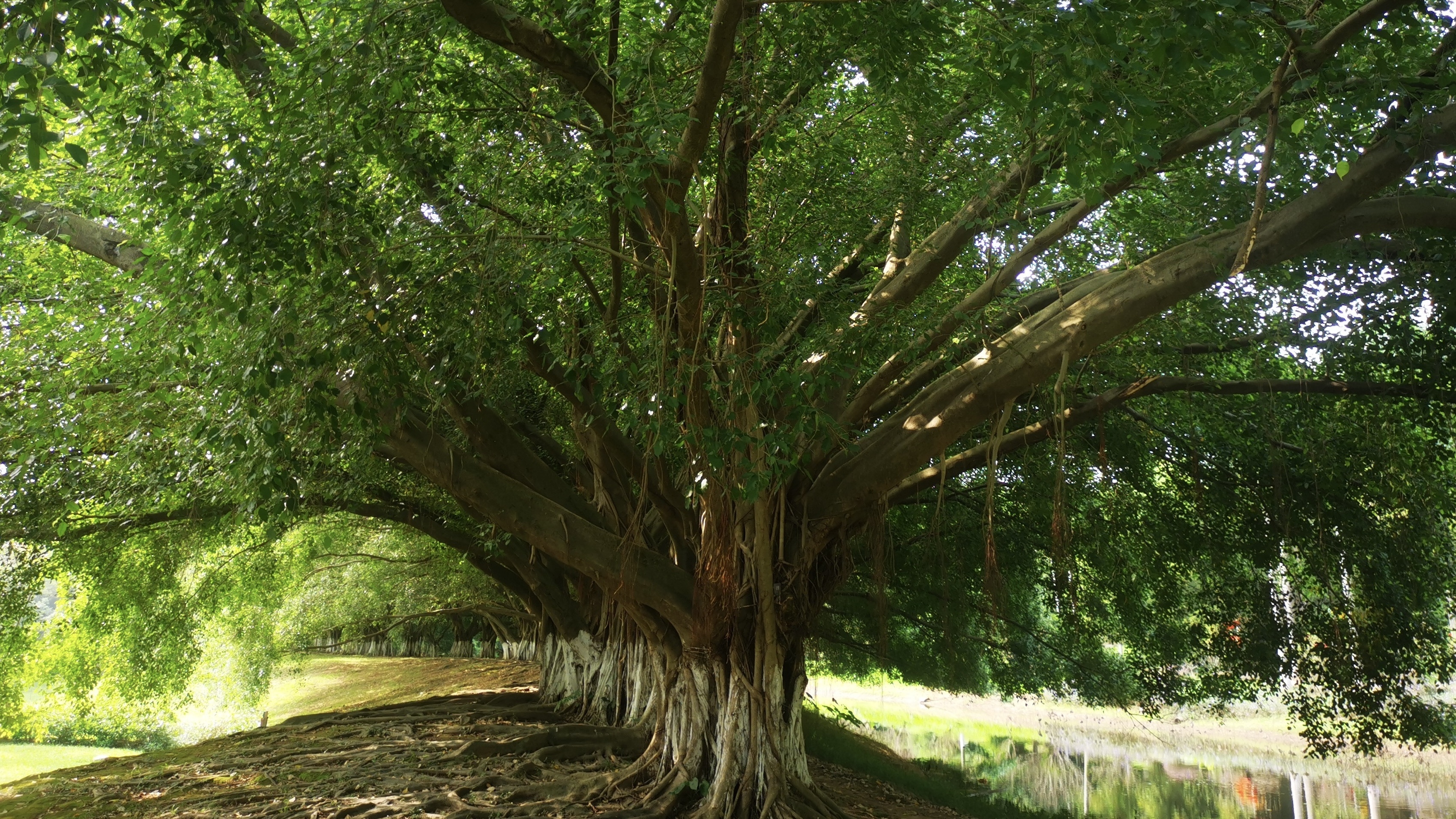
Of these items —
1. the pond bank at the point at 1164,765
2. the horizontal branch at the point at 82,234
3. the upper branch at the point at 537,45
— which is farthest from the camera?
the pond bank at the point at 1164,765

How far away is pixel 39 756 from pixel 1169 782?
72.3 ft

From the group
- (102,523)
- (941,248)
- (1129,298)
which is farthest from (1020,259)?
(102,523)

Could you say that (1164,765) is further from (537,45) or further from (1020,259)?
(537,45)

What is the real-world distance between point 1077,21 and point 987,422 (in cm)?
533

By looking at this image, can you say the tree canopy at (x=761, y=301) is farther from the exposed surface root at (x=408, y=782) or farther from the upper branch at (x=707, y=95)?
the exposed surface root at (x=408, y=782)

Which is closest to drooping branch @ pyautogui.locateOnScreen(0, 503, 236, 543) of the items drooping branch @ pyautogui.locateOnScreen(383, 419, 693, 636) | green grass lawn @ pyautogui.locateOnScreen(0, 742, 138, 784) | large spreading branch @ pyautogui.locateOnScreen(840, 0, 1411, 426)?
drooping branch @ pyautogui.locateOnScreen(383, 419, 693, 636)

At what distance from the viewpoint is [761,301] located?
19.5 feet

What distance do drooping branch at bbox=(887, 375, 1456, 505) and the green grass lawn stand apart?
1533 centimetres

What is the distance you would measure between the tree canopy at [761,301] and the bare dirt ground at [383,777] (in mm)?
1013

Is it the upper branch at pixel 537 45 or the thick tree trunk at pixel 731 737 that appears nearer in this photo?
the upper branch at pixel 537 45

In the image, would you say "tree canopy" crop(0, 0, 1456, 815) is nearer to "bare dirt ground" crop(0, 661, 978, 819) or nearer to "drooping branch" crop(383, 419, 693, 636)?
"drooping branch" crop(383, 419, 693, 636)

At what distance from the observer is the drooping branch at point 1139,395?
6055mm

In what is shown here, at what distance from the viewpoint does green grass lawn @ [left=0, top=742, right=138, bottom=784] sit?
16.3 m

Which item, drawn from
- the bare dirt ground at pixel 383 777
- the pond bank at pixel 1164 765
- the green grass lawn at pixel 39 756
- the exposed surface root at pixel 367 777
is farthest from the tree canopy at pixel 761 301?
the green grass lawn at pixel 39 756
